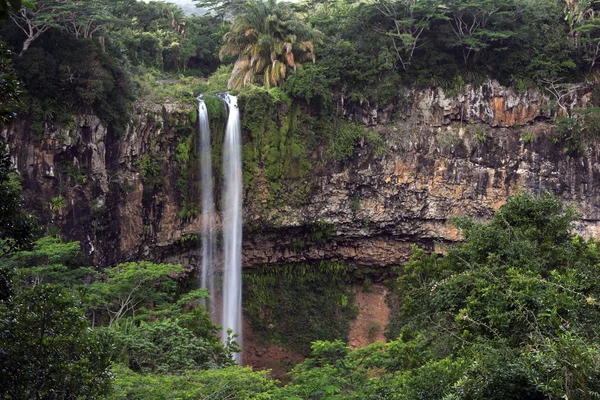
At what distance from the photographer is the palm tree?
25016mm

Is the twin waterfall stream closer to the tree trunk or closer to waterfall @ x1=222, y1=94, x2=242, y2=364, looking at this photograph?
waterfall @ x1=222, y1=94, x2=242, y2=364

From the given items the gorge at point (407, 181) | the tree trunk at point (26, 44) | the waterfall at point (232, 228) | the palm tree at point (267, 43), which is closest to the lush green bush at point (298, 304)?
the gorge at point (407, 181)

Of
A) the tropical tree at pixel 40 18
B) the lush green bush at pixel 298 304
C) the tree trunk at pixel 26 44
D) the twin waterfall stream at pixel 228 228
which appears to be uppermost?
the tropical tree at pixel 40 18

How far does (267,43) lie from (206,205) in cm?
678

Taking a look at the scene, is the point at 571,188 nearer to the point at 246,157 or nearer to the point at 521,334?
the point at 246,157

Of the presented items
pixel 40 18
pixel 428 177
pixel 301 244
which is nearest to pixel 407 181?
pixel 428 177

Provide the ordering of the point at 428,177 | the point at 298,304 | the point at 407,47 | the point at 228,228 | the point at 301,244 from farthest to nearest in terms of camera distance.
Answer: the point at 298,304 → the point at 301,244 → the point at 428,177 → the point at 407,47 → the point at 228,228

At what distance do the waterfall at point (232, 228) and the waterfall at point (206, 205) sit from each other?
0.53 meters

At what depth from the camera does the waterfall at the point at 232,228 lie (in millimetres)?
25188

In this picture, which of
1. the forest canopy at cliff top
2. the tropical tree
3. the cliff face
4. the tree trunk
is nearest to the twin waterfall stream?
the cliff face

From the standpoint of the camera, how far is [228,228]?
25.4 meters

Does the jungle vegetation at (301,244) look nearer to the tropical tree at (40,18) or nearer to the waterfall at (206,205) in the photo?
the tropical tree at (40,18)

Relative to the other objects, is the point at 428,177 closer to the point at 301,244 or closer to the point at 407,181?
the point at 407,181

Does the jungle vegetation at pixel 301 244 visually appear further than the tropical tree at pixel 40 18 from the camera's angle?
No
